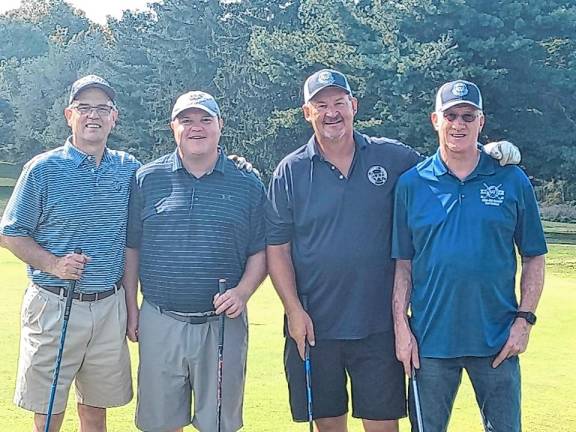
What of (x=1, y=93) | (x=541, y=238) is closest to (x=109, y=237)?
(x=541, y=238)

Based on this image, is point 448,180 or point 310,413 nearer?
point 448,180

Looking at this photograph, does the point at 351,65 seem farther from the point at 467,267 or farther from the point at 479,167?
the point at 467,267

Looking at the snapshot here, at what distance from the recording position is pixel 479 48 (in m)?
25.0

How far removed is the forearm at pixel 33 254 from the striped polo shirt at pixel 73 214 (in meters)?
0.03

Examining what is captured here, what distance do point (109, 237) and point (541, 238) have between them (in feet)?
6.72

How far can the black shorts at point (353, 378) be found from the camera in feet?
13.4

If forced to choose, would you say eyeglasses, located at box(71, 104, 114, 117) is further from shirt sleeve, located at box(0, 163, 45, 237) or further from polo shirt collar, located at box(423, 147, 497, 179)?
polo shirt collar, located at box(423, 147, 497, 179)

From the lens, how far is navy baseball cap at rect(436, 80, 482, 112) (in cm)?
372

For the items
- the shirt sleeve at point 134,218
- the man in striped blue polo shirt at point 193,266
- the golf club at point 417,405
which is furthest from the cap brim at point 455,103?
the shirt sleeve at point 134,218

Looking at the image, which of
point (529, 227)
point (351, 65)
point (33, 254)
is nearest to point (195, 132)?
point (33, 254)

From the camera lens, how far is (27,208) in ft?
13.5

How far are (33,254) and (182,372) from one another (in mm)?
921

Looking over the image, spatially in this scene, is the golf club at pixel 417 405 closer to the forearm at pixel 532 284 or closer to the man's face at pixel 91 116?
the forearm at pixel 532 284

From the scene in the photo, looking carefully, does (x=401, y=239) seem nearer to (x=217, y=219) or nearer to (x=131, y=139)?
(x=217, y=219)
